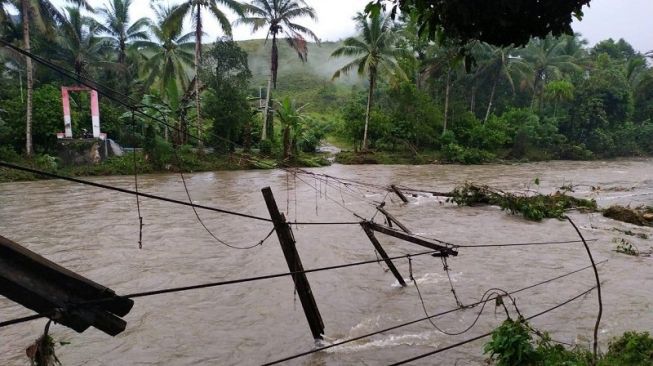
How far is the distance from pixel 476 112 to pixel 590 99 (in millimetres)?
8620

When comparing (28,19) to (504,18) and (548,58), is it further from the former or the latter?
(548,58)

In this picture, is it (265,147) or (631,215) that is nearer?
(631,215)

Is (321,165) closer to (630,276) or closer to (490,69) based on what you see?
(490,69)

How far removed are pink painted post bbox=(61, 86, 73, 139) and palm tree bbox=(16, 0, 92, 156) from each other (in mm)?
1302

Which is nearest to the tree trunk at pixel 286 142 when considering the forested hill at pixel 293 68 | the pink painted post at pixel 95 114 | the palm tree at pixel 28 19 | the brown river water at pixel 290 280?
the brown river water at pixel 290 280

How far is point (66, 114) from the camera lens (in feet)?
73.5

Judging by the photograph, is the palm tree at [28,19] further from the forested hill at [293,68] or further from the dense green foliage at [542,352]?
the forested hill at [293,68]

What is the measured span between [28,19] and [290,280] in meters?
20.4

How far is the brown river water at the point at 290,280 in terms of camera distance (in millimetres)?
6008

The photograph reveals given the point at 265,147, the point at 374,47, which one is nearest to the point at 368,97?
the point at 374,47

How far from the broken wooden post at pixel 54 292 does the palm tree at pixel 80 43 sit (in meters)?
27.8

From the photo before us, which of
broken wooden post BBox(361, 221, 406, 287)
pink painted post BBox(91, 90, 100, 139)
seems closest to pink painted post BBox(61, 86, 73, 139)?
pink painted post BBox(91, 90, 100, 139)

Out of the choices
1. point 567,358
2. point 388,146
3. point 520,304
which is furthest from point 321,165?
point 567,358

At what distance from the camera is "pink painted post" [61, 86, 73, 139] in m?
21.9
